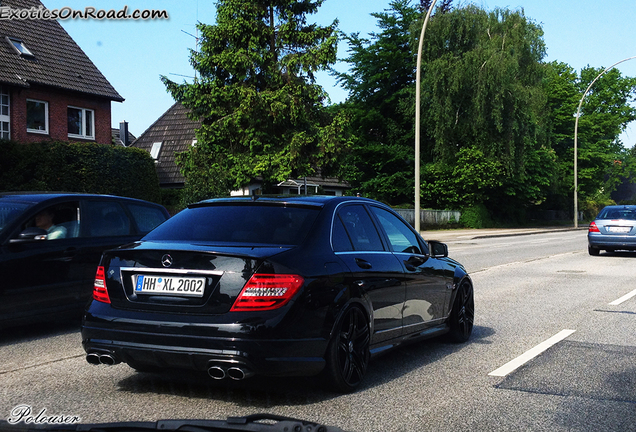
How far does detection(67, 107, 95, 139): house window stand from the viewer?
34.7m

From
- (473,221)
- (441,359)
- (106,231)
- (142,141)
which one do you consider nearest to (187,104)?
(142,141)

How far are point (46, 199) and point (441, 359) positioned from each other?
439 cm

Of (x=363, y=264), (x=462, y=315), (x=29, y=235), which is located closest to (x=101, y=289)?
(x=363, y=264)

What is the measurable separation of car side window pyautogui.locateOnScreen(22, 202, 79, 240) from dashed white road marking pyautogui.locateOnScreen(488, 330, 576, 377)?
4.63m

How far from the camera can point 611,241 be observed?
21062 mm

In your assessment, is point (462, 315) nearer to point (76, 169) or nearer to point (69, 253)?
point (69, 253)

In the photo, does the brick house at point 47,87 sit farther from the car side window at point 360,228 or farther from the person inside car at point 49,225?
the car side window at point 360,228

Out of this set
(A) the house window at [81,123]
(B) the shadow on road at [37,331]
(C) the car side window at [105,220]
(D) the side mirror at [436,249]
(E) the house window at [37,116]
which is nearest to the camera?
(D) the side mirror at [436,249]

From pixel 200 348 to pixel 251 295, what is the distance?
449mm

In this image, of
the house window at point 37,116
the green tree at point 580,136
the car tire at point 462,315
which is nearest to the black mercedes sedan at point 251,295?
the car tire at point 462,315

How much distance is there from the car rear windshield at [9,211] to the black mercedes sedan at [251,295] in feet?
8.61

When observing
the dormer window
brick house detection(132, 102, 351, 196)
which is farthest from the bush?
the dormer window

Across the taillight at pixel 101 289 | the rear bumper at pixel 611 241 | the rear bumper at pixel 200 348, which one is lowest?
the rear bumper at pixel 611 241

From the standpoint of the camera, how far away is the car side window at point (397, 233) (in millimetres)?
6379
